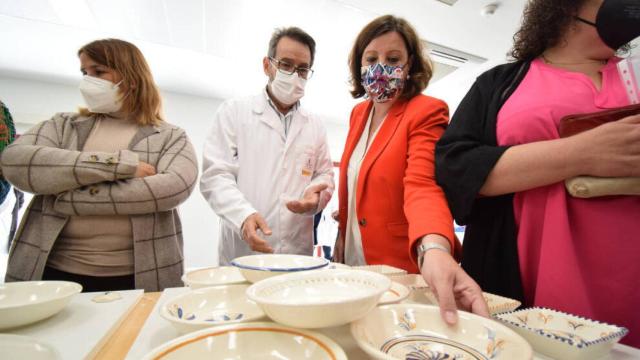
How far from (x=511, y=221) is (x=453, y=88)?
4473 millimetres

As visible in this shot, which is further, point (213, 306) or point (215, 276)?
point (215, 276)

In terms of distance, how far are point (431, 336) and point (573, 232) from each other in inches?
17.9

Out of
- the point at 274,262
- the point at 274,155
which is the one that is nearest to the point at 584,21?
the point at 274,262

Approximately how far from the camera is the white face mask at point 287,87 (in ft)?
5.25

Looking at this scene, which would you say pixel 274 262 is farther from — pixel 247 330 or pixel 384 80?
pixel 384 80

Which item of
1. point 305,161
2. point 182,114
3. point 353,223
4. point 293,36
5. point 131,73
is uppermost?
point 182,114

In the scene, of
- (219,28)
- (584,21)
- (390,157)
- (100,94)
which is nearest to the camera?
(584,21)

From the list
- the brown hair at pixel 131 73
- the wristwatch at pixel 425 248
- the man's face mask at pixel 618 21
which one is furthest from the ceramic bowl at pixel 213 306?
the brown hair at pixel 131 73

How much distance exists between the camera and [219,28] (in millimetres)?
3166

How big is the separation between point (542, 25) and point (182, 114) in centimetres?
560

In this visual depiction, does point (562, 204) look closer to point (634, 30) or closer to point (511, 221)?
point (511, 221)

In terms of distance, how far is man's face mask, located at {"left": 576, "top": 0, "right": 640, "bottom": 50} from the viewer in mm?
654

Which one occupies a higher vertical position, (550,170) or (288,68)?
(288,68)

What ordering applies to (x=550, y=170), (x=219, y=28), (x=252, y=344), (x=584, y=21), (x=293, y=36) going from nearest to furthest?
1. (x=252, y=344)
2. (x=550, y=170)
3. (x=584, y=21)
4. (x=293, y=36)
5. (x=219, y=28)
